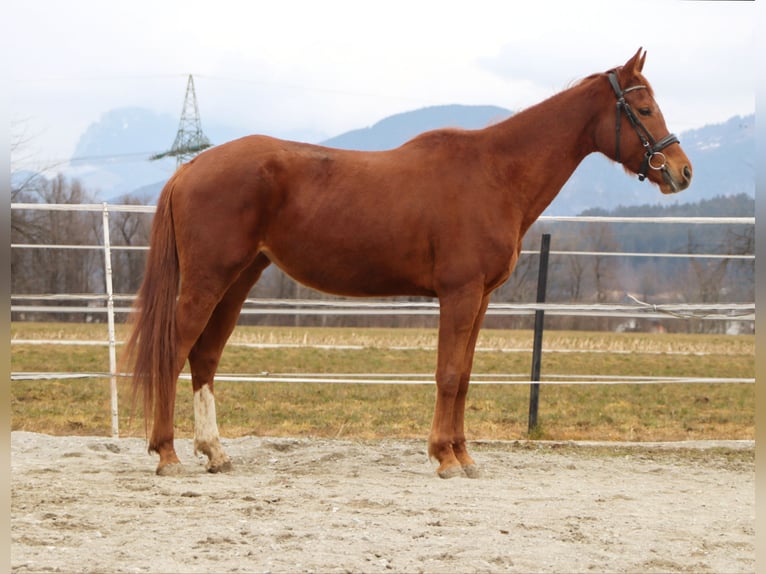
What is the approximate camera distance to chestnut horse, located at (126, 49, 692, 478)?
5.34m

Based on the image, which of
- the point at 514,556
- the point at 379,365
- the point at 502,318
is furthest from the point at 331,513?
the point at 502,318

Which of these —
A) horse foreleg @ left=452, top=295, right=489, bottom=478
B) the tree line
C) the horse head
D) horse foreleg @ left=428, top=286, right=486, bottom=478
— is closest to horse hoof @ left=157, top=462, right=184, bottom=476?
horse foreleg @ left=428, top=286, right=486, bottom=478

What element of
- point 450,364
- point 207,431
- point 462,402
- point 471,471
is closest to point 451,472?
point 471,471

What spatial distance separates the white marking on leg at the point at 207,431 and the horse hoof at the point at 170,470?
0.22 metres

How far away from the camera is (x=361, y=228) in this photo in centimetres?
539

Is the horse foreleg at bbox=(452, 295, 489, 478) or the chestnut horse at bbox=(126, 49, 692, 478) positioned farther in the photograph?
the horse foreleg at bbox=(452, 295, 489, 478)

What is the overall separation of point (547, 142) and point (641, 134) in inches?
24.0

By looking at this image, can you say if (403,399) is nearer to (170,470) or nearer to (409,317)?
(170,470)

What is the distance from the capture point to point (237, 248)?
17.5ft

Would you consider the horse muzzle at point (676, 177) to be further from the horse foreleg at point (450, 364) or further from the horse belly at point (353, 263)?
the horse belly at point (353, 263)

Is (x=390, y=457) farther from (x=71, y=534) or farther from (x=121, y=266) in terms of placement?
(x=121, y=266)

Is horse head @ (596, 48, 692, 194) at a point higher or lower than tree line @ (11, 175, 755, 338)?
higher

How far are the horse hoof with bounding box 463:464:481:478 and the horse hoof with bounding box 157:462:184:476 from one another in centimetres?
183

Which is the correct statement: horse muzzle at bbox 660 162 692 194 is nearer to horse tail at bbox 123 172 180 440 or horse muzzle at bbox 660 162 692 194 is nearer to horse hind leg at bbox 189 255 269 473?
horse hind leg at bbox 189 255 269 473
